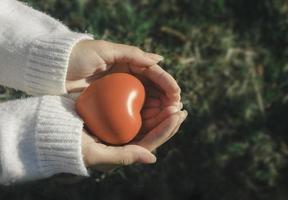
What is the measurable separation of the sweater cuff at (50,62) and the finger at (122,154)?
183mm

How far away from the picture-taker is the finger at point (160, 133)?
1.39 meters

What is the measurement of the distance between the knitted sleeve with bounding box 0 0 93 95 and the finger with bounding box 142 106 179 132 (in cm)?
21

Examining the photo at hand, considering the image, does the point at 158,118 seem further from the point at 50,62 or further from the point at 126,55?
the point at 50,62

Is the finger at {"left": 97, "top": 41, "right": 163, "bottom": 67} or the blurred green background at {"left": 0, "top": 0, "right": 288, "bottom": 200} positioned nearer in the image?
the finger at {"left": 97, "top": 41, "right": 163, "bottom": 67}

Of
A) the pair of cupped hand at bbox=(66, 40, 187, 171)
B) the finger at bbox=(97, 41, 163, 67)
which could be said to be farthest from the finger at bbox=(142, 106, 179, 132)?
the finger at bbox=(97, 41, 163, 67)

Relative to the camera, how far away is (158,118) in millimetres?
1440

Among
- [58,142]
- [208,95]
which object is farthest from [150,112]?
[208,95]

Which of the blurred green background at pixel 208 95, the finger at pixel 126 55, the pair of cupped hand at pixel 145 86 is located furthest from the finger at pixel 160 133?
the blurred green background at pixel 208 95

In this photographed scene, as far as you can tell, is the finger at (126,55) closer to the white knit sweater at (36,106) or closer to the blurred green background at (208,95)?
the white knit sweater at (36,106)

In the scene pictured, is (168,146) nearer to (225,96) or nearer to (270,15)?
(225,96)

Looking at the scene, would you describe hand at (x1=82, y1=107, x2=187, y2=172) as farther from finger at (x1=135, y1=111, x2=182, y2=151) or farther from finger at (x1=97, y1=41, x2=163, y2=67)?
finger at (x1=97, y1=41, x2=163, y2=67)

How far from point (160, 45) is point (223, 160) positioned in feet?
1.28

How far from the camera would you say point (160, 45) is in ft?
6.20

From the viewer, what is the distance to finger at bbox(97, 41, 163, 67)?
1434 millimetres
